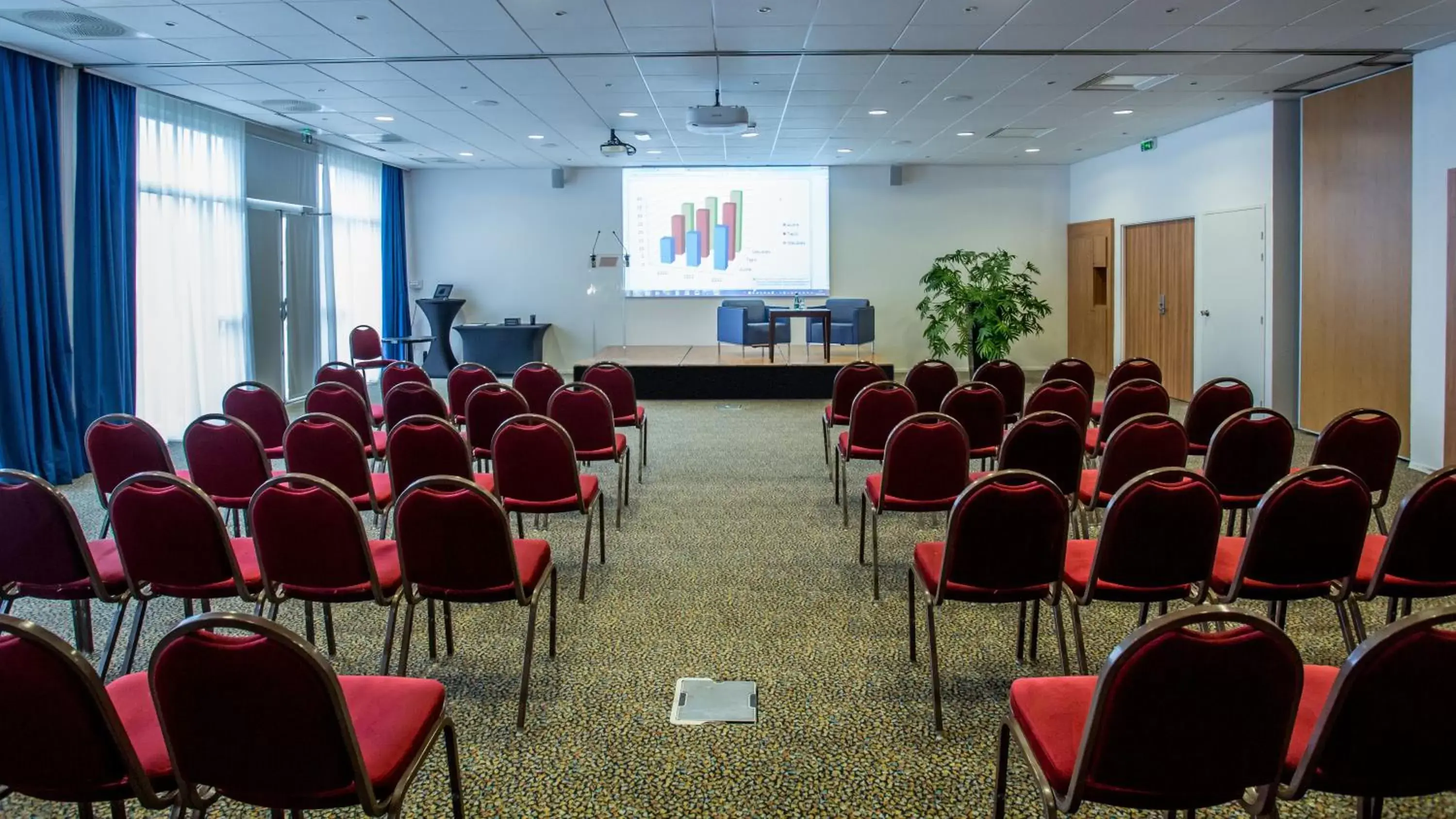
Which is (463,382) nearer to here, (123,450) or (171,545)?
(123,450)

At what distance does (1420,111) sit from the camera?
747 centimetres

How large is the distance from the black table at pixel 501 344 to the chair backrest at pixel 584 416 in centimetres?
922

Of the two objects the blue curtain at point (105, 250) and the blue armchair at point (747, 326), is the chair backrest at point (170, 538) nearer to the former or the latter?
the blue curtain at point (105, 250)

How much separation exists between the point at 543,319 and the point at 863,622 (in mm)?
12288

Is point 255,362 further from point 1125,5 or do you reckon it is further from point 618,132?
point 1125,5

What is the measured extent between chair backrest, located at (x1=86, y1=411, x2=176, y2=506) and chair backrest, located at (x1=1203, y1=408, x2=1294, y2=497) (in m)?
4.65

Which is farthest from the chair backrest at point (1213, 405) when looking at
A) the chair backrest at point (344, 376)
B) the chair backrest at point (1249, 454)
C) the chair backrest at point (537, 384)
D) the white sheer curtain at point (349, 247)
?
the white sheer curtain at point (349, 247)

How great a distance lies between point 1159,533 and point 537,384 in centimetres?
462

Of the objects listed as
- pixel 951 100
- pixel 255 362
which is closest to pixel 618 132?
pixel 951 100

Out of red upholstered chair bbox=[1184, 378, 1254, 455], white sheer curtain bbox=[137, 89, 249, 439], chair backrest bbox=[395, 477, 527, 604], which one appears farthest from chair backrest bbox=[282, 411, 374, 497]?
white sheer curtain bbox=[137, 89, 249, 439]

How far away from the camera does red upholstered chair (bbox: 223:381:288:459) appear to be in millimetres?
5758

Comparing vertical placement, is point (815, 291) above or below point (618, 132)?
below

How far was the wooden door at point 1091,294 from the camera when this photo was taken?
1384cm

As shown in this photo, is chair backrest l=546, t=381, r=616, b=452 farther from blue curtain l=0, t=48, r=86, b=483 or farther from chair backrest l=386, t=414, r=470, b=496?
blue curtain l=0, t=48, r=86, b=483
